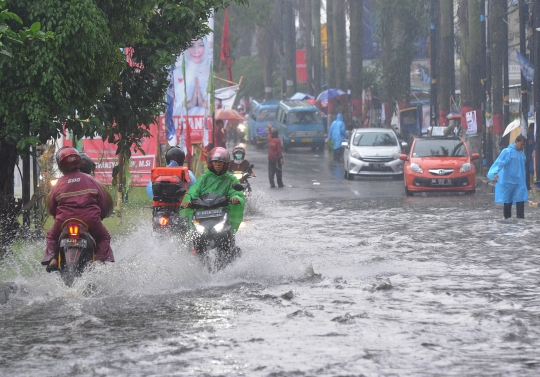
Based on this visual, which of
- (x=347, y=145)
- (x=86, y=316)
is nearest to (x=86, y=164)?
(x=86, y=316)

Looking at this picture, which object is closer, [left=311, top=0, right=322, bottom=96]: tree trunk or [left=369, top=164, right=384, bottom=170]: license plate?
[left=369, top=164, right=384, bottom=170]: license plate

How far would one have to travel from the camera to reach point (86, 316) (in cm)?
952

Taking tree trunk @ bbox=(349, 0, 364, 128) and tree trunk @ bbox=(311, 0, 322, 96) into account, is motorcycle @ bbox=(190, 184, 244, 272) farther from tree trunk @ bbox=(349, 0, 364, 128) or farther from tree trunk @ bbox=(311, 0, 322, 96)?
tree trunk @ bbox=(311, 0, 322, 96)

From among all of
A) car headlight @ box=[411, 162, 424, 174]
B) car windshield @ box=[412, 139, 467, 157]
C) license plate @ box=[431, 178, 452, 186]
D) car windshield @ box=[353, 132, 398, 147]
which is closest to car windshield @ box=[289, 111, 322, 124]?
car windshield @ box=[353, 132, 398, 147]

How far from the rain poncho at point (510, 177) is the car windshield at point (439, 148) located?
878 centimetres

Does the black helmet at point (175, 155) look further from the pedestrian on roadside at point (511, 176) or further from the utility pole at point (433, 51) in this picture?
the utility pole at point (433, 51)

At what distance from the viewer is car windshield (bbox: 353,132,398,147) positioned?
35.0 meters

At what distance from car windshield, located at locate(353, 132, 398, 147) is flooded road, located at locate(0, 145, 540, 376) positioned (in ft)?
59.0

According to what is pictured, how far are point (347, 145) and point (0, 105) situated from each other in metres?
22.9

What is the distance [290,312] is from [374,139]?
25.9 metres

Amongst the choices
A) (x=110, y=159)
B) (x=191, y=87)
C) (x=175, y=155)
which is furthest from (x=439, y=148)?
(x=175, y=155)

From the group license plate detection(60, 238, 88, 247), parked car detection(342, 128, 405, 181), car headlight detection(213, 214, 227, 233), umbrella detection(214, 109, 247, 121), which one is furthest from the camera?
umbrella detection(214, 109, 247, 121)

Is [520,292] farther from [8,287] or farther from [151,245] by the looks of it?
[8,287]

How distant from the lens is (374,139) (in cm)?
3525
